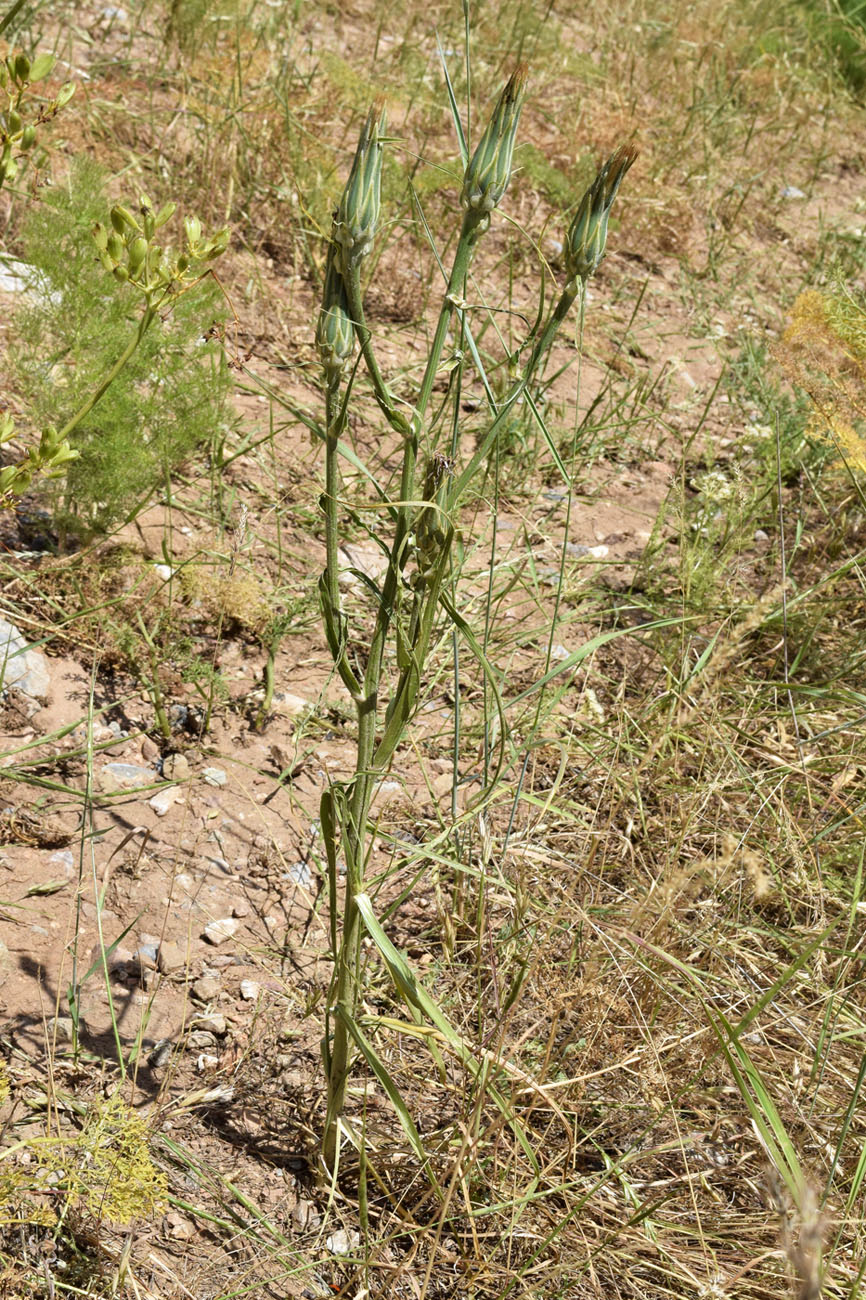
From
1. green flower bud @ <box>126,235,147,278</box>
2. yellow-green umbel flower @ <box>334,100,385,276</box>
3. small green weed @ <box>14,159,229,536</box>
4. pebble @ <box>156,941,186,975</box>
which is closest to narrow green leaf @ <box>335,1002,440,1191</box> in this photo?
pebble @ <box>156,941,186,975</box>

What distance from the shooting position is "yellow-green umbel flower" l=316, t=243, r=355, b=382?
117 centimetres

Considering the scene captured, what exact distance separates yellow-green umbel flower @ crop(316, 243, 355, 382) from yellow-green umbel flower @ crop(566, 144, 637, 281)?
0.94 feet

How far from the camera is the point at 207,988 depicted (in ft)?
6.22

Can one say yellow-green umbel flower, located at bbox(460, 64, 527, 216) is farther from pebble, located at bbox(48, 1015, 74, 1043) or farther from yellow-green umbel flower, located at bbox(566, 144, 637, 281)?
pebble, located at bbox(48, 1015, 74, 1043)

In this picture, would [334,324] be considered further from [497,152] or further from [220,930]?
[220,930]

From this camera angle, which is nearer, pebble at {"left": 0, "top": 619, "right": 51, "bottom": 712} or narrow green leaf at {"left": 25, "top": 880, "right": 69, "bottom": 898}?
narrow green leaf at {"left": 25, "top": 880, "right": 69, "bottom": 898}

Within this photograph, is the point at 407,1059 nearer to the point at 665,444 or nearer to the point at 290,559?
the point at 290,559

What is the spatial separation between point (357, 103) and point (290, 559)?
7.68ft

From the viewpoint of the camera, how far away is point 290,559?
2.78 meters

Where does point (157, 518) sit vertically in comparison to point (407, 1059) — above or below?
above

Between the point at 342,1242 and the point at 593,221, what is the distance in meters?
1.48

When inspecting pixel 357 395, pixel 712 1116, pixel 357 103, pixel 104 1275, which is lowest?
pixel 104 1275

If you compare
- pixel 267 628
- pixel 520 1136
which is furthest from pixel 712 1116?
pixel 267 628

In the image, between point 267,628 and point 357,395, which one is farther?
point 357,395
